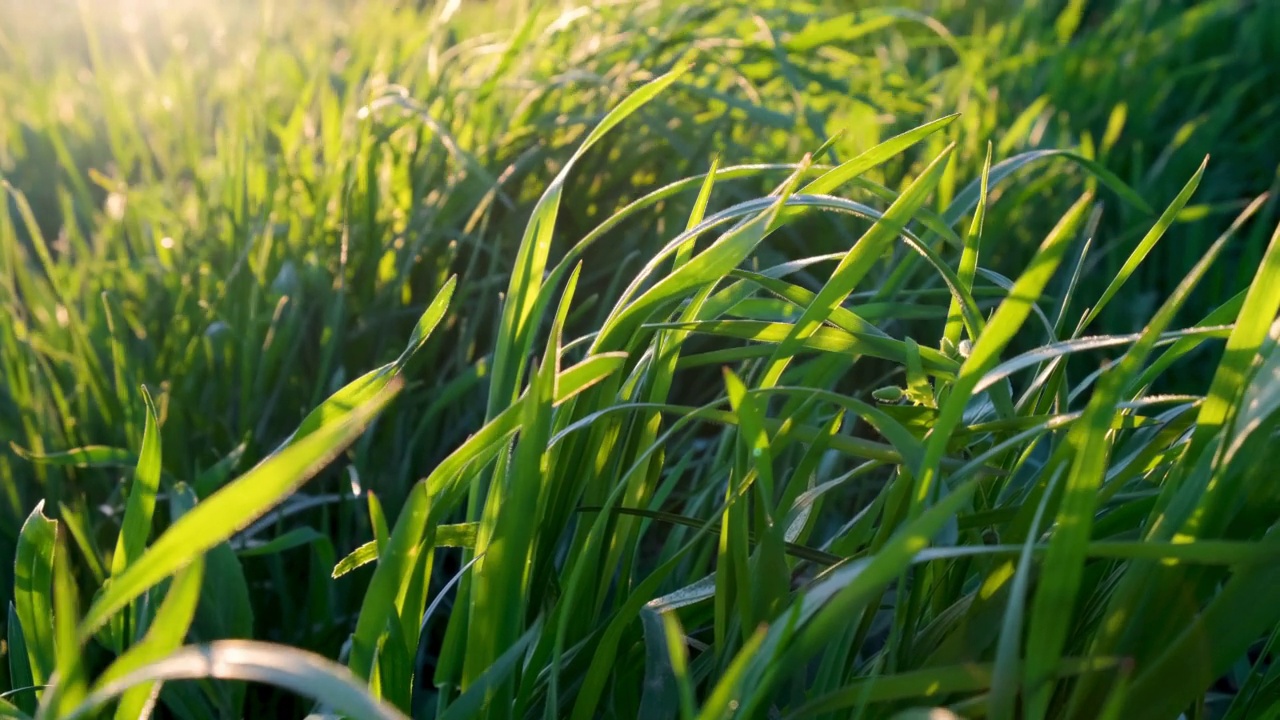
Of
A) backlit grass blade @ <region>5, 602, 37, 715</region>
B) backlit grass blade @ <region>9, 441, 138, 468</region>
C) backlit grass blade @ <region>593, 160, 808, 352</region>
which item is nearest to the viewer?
backlit grass blade @ <region>593, 160, 808, 352</region>

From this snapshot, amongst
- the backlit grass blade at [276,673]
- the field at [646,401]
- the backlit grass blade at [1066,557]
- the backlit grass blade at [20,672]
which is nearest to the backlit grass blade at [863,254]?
the field at [646,401]

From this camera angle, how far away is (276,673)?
0.91 feet

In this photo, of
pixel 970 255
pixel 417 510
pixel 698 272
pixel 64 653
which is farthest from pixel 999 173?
pixel 64 653

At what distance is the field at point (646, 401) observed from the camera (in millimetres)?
362

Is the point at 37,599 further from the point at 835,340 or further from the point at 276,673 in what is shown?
the point at 835,340

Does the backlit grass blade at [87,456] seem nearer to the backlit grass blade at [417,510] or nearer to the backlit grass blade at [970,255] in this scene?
the backlit grass blade at [417,510]

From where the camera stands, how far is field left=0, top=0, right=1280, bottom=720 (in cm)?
36

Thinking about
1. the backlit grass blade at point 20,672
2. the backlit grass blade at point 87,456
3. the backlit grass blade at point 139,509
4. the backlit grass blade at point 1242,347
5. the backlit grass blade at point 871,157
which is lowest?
the backlit grass blade at point 20,672

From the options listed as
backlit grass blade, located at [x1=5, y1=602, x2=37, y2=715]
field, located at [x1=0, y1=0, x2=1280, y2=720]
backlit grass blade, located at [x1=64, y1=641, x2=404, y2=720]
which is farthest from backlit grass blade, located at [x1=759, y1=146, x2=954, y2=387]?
backlit grass blade, located at [x1=5, y1=602, x2=37, y2=715]

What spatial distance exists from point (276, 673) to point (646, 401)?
0.27m

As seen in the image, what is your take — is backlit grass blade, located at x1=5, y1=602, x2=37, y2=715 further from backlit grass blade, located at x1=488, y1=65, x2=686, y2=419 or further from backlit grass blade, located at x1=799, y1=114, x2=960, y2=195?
backlit grass blade, located at x1=799, y1=114, x2=960, y2=195

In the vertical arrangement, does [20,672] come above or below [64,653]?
below

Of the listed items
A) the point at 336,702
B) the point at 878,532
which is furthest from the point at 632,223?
the point at 336,702

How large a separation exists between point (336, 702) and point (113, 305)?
706 mm
